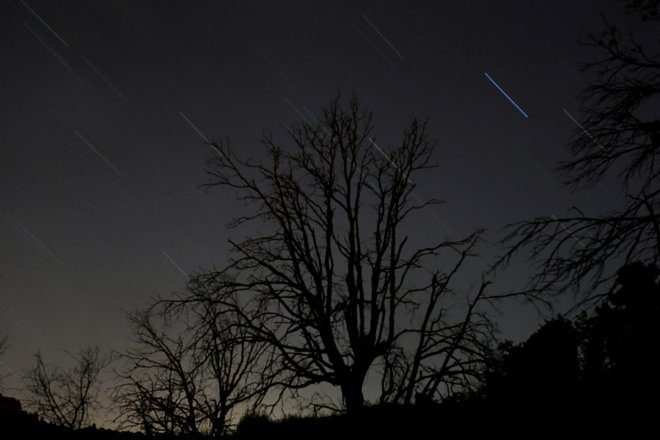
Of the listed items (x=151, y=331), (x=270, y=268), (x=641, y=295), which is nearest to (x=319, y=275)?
(x=270, y=268)

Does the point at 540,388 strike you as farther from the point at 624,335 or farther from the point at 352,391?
the point at 352,391

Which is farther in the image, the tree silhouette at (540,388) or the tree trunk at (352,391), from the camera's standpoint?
the tree trunk at (352,391)

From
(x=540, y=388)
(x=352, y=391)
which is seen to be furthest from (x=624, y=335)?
(x=352, y=391)

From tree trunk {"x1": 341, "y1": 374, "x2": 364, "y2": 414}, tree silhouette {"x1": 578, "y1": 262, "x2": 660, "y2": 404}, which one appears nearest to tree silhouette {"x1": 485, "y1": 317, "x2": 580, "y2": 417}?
tree silhouette {"x1": 578, "y1": 262, "x2": 660, "y2": 404}

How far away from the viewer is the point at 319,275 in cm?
952

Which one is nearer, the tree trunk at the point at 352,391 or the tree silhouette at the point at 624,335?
the tree silhouette at the point at 624,335

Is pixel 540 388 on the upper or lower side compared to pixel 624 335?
lower

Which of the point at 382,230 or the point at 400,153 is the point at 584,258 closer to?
the point at 382,230

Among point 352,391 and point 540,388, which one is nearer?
point 540,388

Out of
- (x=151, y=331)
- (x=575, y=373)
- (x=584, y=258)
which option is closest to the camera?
(x=575, y=373)

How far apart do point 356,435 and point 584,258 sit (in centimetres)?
424

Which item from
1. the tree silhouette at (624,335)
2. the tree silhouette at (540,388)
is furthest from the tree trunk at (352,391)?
the tree silhouette at (624,335)

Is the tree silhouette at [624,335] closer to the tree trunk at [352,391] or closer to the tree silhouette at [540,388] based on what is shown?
the tree silhouette at [540,388]

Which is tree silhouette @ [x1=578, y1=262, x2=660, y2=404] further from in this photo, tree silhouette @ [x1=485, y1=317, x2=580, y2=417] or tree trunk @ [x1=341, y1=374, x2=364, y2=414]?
tree trunk @ [x1=341, y1=374, x2=364, y2=414]
